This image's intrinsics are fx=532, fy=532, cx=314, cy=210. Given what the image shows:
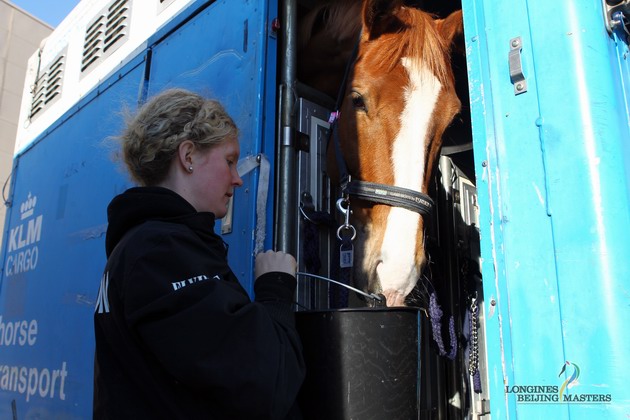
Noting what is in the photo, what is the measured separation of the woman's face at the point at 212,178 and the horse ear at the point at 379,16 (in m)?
1.22

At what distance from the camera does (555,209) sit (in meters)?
1.13

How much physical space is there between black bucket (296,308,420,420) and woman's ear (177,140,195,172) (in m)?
0.47

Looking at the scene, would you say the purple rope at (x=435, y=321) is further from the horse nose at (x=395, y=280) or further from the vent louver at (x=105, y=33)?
the vent louver at (x=105, y=33)

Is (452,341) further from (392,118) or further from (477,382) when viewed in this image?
(392,118)

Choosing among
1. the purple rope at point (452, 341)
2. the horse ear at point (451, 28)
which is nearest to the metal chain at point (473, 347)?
the purple rope at point (452, 341)

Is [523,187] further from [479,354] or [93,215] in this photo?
[93,215]

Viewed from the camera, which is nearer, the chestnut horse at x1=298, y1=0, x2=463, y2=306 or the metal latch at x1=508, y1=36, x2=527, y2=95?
the metal latch at x1=508, y1=36, x2=527, y2=95

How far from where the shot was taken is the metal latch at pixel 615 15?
3.87 feet

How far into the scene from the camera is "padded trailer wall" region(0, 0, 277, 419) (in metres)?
1.94

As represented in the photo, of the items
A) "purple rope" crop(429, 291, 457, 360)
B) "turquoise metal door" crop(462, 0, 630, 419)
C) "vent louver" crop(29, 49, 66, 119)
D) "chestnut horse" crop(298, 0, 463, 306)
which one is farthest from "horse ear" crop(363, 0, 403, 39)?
"vent louver" crop(29, 49, 66, 119)

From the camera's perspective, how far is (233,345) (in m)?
0.94

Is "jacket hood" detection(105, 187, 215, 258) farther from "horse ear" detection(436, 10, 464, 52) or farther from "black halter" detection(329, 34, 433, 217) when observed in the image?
"horse ear" detection(436, 10, 464, 52)

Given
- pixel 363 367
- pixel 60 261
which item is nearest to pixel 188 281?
pixel 363 367

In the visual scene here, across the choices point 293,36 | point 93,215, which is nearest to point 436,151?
point 293,36
